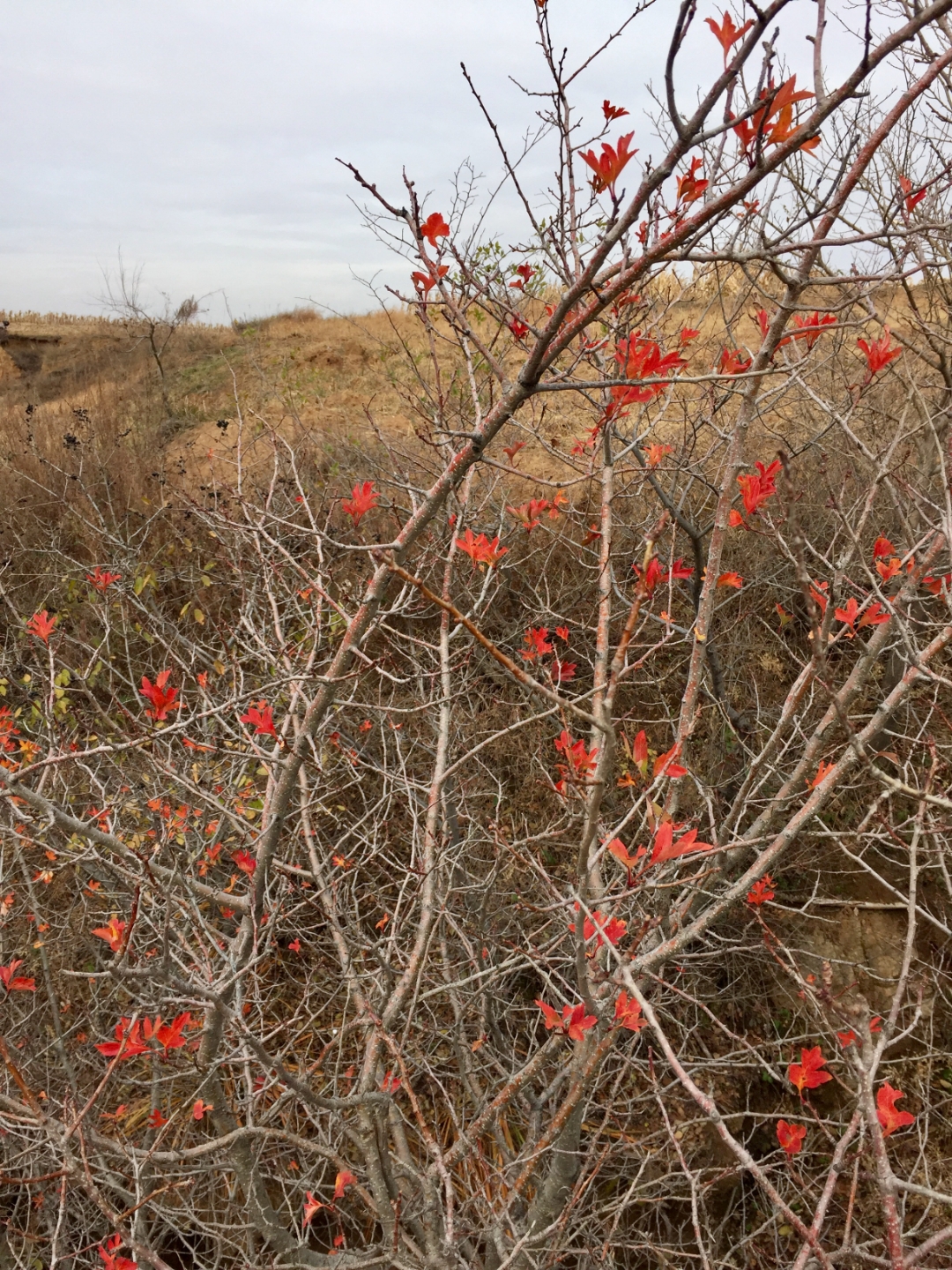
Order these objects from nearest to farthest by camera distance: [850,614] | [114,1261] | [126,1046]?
1. [126,1046]
2. [114,1261]
3. [850,614]

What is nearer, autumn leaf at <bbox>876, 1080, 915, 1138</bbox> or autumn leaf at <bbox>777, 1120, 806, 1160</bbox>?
autumn leaf at <bbox>876, 1080, 915, 1138</bbox>

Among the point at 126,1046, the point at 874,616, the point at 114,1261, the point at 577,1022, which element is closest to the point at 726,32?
the point at 874,616

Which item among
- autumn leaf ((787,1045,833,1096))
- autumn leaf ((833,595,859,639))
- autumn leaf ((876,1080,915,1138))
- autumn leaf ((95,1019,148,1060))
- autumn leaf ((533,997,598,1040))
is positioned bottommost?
autumn leaf ((787,1045,833,1096))

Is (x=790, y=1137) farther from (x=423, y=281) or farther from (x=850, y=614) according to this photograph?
(x=423, y=281)

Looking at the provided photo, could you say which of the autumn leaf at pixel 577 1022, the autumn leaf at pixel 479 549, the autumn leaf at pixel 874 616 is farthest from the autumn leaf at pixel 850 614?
the autumn leaf at pixel 577 1022

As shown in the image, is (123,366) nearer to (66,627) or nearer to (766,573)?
(66,627)

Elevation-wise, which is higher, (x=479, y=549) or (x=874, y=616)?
(x=479, y=549)

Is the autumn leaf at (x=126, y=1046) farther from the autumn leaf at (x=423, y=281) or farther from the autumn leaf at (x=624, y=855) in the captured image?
the autumn leaf at (x=423, y=281)

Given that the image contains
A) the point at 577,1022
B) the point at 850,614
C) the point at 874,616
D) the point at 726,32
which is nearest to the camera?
the point at 726,32

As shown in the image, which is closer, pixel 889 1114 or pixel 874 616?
pixel 889 1114

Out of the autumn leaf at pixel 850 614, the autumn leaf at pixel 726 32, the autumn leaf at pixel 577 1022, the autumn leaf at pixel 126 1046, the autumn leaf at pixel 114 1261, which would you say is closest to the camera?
the autumn leaf at pixel 726 32

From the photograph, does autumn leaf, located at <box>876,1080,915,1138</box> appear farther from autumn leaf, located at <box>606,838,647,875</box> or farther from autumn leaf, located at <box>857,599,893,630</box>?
autumn leaf, located at <box>857,599,893,630</box>

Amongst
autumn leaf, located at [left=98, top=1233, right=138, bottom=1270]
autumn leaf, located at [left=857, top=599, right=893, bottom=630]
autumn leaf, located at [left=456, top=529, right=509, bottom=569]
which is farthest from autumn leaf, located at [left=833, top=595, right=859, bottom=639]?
autumn leaf, located at [left=98, top=1233, right=138, bottom=1270]

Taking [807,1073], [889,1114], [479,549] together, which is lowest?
[807,1073]
